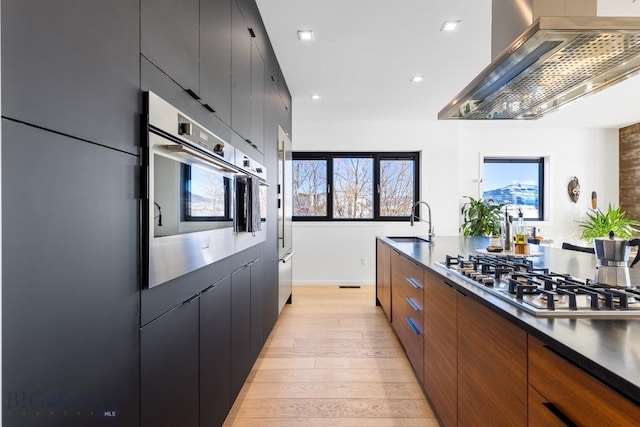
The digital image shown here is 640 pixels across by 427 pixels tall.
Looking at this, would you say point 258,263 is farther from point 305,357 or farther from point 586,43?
point 586,43

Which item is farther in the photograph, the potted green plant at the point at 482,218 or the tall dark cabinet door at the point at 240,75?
the potted green plant at the point at 482,218

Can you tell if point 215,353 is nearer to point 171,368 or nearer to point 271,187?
point 171,368

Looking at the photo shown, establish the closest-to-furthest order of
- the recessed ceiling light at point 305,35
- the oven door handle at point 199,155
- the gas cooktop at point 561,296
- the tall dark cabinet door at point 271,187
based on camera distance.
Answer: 1. the gas cooktop at point 561,296
2. the oven door handle at point 199,155
3. the recessed ceiling light at point 305,35
4. the tall dark cabinet door at point 271,187

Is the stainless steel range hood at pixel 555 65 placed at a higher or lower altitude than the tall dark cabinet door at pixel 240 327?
higher

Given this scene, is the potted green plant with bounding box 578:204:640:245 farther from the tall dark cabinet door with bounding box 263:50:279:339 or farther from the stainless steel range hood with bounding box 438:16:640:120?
the tall dark cabinet door with bounding box 263:50:279:339

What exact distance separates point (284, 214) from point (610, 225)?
4.91 meters

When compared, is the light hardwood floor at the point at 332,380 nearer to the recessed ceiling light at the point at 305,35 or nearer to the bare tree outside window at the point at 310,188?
the bare tree outside window at the point at 310,188

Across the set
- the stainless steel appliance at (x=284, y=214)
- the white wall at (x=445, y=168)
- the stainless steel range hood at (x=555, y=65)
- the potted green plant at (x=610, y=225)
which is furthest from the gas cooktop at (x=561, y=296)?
the potted green plant at (x=610, y=225)

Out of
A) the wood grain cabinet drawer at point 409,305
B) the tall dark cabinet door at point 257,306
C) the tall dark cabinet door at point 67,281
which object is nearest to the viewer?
the tall dark cabinet door at point 67,281

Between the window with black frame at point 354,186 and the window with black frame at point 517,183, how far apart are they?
4.45 feet

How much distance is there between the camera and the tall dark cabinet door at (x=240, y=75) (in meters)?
1.98

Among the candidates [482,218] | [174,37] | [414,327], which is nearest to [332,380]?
[414,327]

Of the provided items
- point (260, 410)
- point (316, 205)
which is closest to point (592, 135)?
point (316, 205)

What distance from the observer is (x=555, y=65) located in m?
1.62
